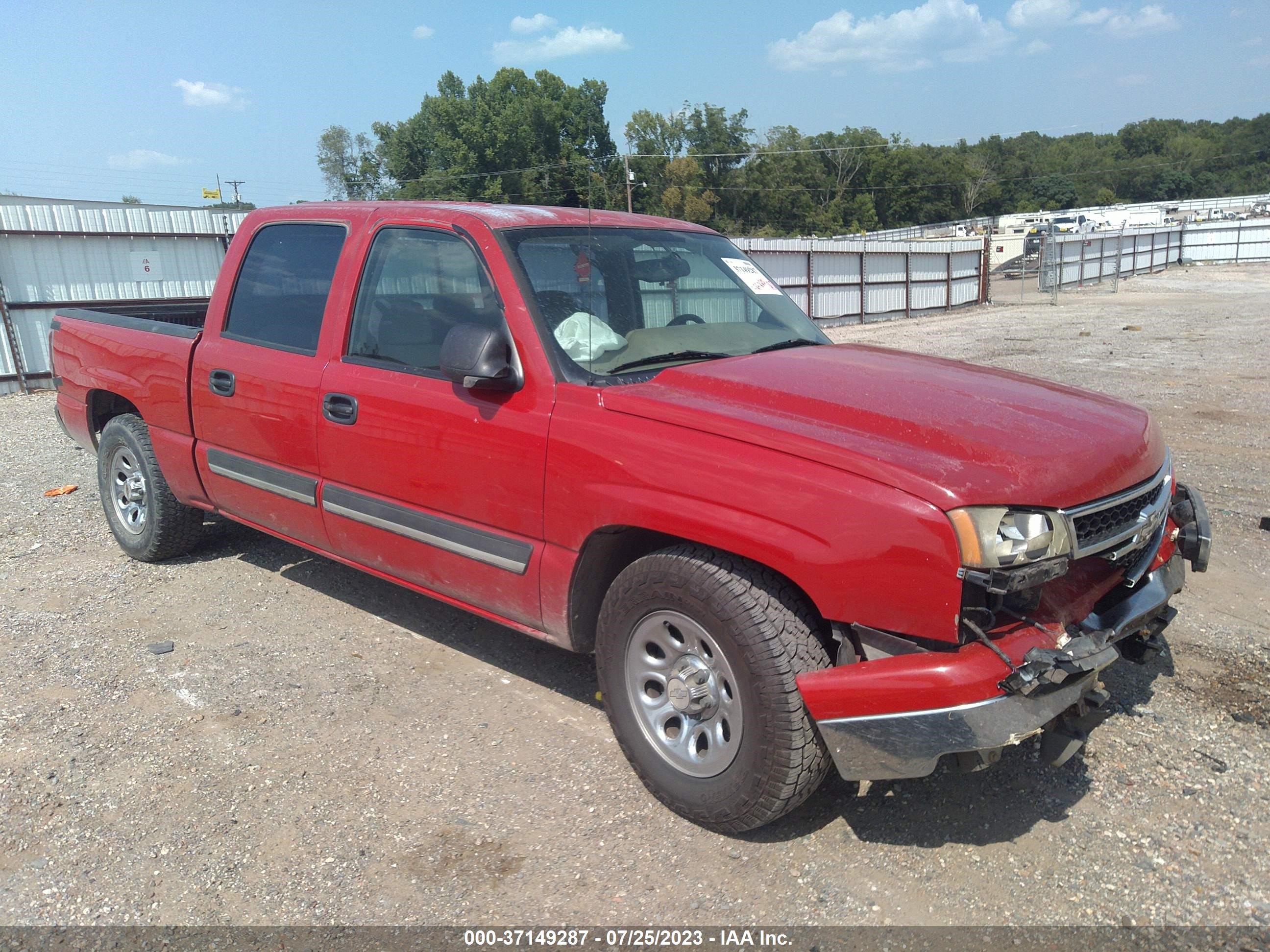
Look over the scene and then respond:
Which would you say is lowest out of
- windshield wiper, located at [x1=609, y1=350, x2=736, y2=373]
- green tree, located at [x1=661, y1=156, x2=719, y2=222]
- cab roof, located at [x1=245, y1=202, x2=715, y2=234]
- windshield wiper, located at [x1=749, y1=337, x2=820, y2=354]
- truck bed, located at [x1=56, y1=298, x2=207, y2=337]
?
windshield wiper, located at [x1=749, y1=337, x2=820, y2=354]

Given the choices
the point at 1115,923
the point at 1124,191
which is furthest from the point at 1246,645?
the point at 1124,191

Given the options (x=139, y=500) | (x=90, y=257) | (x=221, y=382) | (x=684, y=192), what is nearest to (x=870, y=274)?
(x=90, y=257)

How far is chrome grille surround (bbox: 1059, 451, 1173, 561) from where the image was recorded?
260 centimetres

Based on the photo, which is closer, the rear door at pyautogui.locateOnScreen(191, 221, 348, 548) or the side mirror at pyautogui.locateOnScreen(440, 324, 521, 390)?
the side mirror at pyautogui.locateOnScreen(440, 324, 521, 390)

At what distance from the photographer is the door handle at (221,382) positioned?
4410 millimetres

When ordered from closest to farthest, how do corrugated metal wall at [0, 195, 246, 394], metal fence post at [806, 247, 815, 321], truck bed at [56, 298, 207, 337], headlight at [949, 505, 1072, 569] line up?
1. headlight at [949, 505, 1072, 569]
2. truck bed at [56, 298, 207, 337]
3. corrugated metal wall at [0, 195, 246, 394]
4. metal fence post at [806, 247, 815, 321]

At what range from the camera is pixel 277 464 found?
424cm

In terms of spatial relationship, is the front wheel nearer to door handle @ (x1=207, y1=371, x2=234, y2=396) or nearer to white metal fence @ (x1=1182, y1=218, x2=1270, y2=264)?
door handle @ (x1=207, y1=371, x2=234, y2=396)

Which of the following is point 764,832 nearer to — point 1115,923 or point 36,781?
point 1115,923

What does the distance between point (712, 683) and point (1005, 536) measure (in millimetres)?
986

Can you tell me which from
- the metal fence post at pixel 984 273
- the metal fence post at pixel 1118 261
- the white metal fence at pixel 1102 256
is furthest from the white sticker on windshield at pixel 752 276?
the metal fence post at pixel 1118 261

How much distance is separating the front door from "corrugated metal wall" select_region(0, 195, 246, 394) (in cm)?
1233

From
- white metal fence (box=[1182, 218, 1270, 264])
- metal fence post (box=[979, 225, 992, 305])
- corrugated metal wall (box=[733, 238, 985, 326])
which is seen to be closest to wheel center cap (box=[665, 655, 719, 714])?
corrugated metal wall (box=[733, 238, 985, 326])

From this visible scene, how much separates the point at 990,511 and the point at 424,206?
2.65 metres
